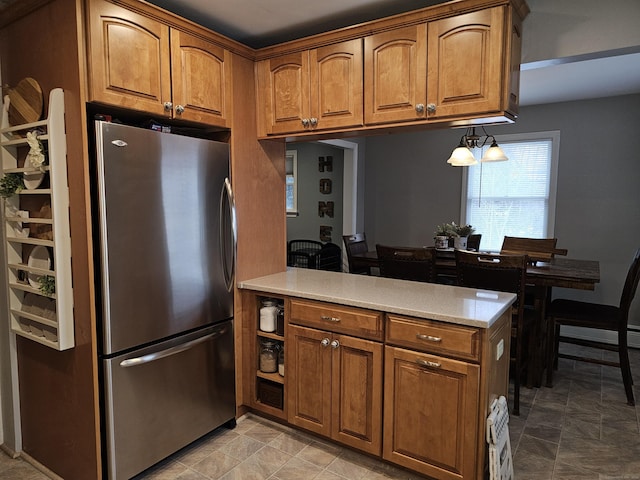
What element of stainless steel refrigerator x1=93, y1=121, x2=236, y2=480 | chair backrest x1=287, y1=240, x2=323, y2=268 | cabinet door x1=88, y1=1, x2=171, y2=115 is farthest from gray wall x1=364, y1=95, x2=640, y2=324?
cabinet door x1=88, y1=1, x2=171, y2=115

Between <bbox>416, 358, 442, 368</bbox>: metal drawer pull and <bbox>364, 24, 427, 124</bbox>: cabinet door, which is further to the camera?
<bbox>364, 24, 427, 124</bbox>: cabinet door

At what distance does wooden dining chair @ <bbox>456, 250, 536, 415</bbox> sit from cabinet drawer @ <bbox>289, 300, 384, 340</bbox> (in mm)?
1047

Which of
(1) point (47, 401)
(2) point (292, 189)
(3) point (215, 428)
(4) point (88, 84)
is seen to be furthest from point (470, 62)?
(2) point (292, 189)

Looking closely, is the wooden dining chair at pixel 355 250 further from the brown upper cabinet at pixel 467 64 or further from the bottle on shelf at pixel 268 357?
the brown upper cabinet at pixel 467 64

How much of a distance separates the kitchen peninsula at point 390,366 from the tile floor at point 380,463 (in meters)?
0.12

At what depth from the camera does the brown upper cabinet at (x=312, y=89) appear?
93.9 inches

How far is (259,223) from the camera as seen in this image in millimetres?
2799

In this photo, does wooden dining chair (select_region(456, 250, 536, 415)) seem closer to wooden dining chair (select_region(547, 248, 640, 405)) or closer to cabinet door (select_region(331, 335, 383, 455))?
wooden dining chair (select_region(547, 248, 640, 405))

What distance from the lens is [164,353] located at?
2.19 m

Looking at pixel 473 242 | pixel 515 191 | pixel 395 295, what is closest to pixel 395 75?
pixel 395 295

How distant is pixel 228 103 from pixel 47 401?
1.86 metres

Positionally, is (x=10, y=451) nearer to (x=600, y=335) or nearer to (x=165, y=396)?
(x=165, y=396)

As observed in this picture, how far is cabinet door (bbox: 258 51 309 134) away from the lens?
100 inches

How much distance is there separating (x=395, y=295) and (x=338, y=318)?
340 mm
